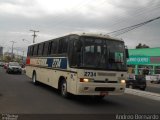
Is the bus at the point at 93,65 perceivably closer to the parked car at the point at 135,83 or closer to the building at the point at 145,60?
the parked car at the point at 135,83

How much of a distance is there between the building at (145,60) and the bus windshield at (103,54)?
138 ft

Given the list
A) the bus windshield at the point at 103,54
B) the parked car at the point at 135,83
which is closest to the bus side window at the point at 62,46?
the bus windshield at the point at 103,54

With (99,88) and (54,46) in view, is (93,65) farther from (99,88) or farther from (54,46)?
(54,46)

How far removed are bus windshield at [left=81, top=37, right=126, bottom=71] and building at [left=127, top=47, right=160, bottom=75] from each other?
42.0 meters

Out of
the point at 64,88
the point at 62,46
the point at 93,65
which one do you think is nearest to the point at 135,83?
the point at 62,46

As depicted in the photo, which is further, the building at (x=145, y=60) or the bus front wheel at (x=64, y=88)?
the building at (x=145, y=60)

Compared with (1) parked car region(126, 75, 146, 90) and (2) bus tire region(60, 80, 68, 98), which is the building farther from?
(2) bus tire region(60, 80, 68, 98)

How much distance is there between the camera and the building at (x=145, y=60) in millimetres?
55531

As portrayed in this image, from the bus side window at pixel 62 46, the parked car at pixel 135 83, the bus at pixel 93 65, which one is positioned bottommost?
the parked car at pixel 135 83

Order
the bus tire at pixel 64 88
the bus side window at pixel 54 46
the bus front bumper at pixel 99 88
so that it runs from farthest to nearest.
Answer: the bus side window at pixel 54 46, the bus tire at pixel 64 88, the bus front bumper at pixel 99 88

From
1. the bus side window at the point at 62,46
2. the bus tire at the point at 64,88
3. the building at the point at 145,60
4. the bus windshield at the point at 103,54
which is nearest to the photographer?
the bus windshield at the point at 103,54

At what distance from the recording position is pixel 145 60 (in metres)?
58.2

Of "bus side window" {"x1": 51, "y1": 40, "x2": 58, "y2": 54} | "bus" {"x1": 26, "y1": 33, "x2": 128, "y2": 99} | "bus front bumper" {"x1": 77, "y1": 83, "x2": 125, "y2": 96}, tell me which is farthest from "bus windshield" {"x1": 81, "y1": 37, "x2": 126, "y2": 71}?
"bus side window" {"x1": 51, "y1": 40, "x2": 58, "y2": 54}

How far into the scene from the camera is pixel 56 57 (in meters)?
17.4
